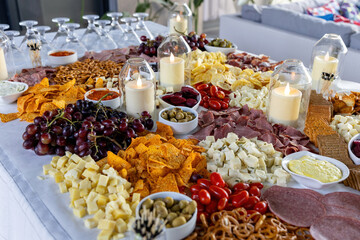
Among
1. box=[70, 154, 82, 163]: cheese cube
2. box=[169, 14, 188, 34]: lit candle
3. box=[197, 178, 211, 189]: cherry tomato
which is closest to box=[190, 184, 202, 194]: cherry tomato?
box=[197, 178, 211, 189]: cherry tomato

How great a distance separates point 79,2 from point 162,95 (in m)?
3.55

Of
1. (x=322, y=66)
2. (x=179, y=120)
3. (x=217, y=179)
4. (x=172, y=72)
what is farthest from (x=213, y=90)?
(x=217, y=179)

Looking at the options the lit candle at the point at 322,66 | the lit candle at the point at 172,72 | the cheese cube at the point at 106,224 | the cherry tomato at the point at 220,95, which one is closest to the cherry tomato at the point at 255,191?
the cheese cube at the point at 106,224

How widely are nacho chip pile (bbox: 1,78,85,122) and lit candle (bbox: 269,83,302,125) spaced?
0.73 m

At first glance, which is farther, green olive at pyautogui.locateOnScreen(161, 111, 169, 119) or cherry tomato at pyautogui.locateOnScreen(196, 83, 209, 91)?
cherry tomato at pyautogui.locateOnScreen(196, 83, 209, 91)

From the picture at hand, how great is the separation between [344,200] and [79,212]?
62 cm

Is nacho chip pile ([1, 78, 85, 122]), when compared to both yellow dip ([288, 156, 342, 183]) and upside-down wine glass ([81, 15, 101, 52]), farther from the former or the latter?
yellow dip ([288, 156, 342, 183])

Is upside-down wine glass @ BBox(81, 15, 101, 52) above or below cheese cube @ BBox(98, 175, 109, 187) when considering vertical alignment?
above

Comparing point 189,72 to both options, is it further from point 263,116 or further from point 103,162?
point 103,162

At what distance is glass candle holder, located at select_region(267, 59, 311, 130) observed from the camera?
1.21 meters

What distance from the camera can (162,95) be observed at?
1377mm

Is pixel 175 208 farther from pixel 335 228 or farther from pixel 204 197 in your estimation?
pixel 335 228

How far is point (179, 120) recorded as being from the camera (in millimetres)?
1192

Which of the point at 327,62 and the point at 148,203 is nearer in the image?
the point at 148,203
